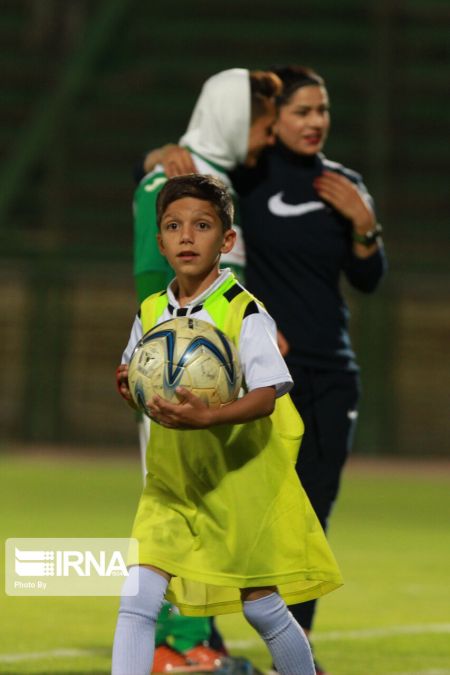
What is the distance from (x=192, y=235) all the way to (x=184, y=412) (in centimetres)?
59

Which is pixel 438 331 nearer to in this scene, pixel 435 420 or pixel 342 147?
pixel 435 420

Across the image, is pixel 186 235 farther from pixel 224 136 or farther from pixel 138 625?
pixel 224 136

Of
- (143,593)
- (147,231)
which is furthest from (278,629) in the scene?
(147,231)

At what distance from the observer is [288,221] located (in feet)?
22.4

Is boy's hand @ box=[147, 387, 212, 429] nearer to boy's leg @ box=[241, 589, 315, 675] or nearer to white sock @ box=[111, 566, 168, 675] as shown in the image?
white sock @ box=[111, 566, 168, 675]

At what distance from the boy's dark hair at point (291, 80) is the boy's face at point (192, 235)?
179 centimetres

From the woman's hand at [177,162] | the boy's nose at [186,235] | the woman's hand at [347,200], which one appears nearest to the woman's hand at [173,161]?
the woman's hand at [177,162]

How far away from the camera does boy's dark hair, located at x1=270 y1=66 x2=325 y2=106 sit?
6.86 metres

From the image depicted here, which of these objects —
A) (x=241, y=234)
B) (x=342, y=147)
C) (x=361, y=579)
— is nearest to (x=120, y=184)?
(x=342, y=147)

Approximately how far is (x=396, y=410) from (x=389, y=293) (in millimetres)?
1410

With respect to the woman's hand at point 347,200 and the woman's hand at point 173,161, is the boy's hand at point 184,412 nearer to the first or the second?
the woman's hand at point 173,161

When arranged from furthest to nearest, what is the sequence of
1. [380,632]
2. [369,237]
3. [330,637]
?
1. [380,632]
2. [330,637]
3. [369,237]

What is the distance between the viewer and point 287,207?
684cm

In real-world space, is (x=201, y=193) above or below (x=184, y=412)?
above
